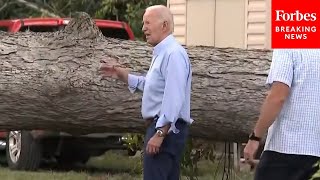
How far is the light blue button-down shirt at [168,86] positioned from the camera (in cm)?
572

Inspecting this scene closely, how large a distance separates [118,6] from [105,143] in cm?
639

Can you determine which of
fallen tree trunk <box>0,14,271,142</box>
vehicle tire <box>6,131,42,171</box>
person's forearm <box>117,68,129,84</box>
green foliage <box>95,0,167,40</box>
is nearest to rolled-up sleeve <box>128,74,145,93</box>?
person's forearm <box>117,68,129,84</box>

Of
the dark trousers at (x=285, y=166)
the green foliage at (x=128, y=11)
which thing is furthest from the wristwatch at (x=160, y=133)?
the green foliage at (x=128, y=11)

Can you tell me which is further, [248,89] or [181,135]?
[248,89]

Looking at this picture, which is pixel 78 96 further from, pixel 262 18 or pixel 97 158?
pixel 97 158

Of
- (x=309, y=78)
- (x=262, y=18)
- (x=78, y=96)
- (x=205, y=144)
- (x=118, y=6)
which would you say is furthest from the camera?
(x=118, y=6)

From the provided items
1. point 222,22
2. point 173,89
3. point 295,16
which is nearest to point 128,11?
point 222,22

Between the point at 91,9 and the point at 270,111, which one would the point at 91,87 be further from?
the point at 91,9

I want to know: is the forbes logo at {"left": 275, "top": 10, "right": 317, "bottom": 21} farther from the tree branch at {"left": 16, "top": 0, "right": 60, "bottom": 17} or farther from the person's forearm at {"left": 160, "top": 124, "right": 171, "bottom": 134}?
the tree branch at {"left": 16, "top": 0, "right": 60, "bottom": 17}

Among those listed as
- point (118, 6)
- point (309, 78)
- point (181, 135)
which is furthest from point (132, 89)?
point (118, 6)

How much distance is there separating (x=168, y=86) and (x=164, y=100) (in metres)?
0.09

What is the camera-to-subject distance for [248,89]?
7152 millimetres

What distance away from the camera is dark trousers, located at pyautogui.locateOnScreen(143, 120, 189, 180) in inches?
231

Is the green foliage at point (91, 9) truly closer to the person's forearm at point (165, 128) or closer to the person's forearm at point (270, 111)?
the person's forearm at point (165, 128)
